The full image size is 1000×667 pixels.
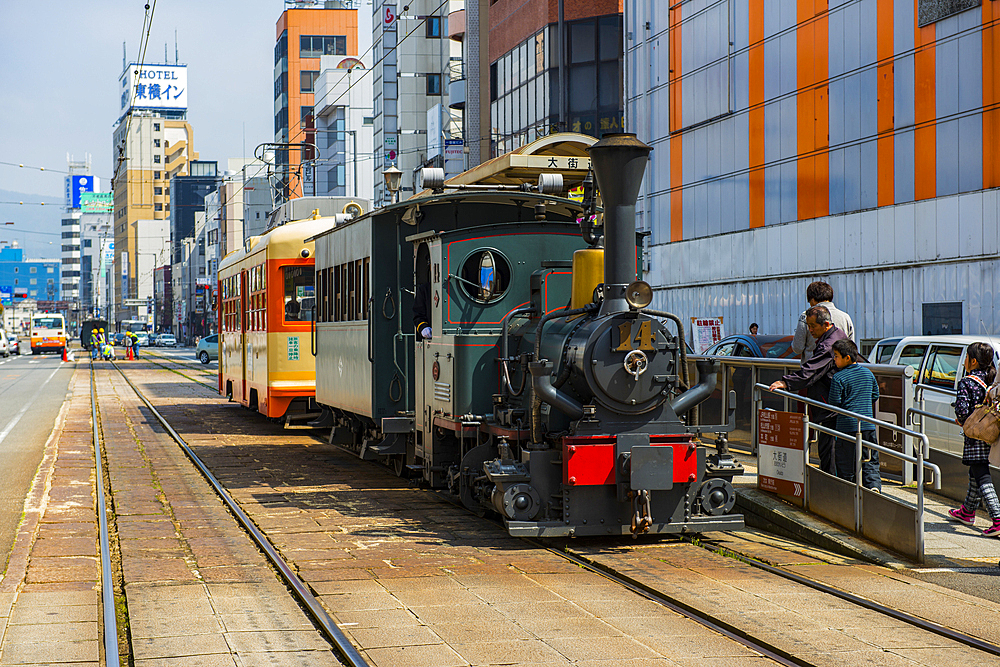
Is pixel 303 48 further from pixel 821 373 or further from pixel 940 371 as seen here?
pixel 821 373

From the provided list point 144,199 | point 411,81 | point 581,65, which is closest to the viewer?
point 581,65

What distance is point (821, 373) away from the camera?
9867 millimetres

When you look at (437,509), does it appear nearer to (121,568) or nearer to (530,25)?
(121,568)

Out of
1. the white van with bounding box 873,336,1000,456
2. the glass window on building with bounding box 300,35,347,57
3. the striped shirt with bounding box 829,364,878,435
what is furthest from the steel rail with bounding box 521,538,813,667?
the glass window on building with bounding box 300,35,347,57

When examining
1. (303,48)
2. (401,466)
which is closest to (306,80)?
(303,48)

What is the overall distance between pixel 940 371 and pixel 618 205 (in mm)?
5800

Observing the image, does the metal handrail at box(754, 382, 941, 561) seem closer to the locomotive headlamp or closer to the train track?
the train track

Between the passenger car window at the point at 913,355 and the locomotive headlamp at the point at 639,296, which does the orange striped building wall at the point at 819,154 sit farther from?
the locomotive headlamp at the point at 639,296

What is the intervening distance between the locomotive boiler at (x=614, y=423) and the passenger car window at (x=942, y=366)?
453 centimetres

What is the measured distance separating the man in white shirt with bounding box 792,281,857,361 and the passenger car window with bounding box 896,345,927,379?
3137mm

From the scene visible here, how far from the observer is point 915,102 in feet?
73.8

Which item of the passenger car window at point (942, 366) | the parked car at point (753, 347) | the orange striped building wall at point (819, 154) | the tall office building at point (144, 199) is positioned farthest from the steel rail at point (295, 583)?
the tall office building at point (144, 199)

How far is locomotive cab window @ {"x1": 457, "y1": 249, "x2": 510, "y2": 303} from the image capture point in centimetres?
1016

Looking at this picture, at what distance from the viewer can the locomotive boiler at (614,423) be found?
8695 millimetres
